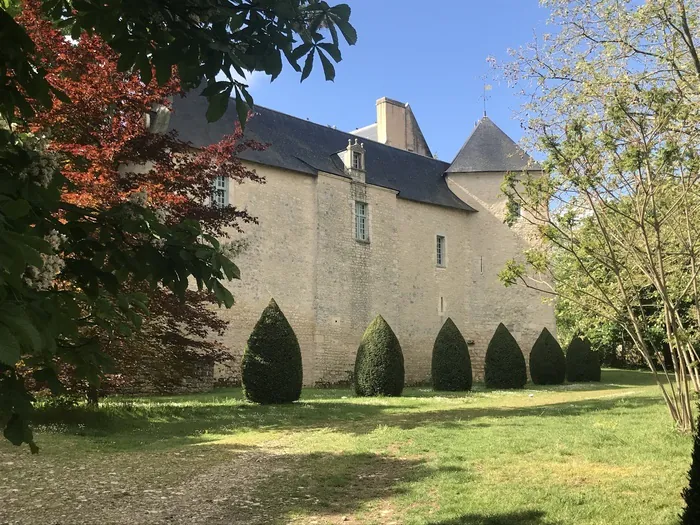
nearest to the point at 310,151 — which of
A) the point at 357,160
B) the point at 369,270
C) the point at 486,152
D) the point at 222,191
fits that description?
the point at 357,160

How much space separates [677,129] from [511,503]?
403cm

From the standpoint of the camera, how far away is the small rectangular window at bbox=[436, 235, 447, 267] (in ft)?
69.7

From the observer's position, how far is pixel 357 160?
1927 centimetres

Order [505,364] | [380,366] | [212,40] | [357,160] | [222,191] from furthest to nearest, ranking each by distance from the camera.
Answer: [357,160], [222,191], [505,364], [380,366], [212,40]

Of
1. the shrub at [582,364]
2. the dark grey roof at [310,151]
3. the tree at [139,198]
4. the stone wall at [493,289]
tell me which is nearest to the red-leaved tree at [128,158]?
the tree at [139,198]

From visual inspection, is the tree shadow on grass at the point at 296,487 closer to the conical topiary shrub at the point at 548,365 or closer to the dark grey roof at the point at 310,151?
the dark grey roof at the point at 310,151

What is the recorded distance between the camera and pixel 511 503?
4066 millimetres

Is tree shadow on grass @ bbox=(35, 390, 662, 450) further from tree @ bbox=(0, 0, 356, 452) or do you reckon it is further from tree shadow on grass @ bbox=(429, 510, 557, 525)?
tree @ bbox=(0, 0, 356, 452)

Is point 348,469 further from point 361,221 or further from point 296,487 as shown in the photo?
point 361,221

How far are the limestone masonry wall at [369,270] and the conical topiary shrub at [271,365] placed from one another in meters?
3.80

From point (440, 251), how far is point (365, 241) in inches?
143

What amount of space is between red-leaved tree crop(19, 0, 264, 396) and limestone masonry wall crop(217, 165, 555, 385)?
545 cm

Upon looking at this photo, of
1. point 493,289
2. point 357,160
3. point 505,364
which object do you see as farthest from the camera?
point 493,289

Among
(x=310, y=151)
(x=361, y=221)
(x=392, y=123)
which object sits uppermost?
(x=392, y=123)
